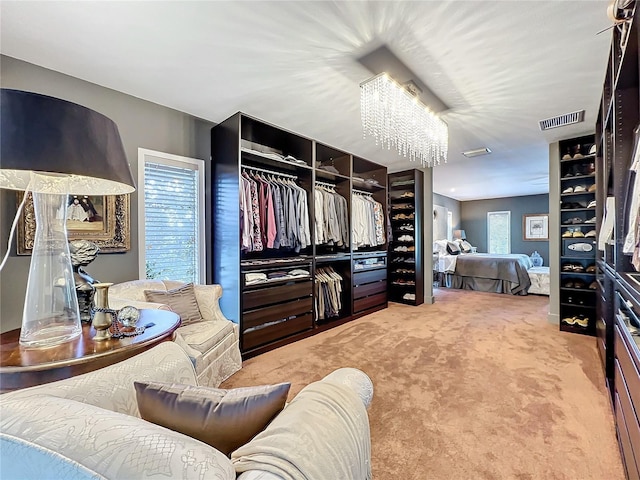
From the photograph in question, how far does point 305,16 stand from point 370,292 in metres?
3.39

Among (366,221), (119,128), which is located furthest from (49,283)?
(366,221)

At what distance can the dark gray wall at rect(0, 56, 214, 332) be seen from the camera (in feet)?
6.18

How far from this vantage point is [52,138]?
924 mm

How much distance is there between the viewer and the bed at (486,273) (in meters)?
5.49

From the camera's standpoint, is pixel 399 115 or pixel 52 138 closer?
pixel 52 138

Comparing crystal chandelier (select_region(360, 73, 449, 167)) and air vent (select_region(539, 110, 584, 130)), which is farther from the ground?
air vent (select_region(539, 110, 584, 130))

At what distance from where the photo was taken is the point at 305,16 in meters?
1.55

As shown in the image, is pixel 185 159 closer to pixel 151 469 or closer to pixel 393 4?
pixel 393 4

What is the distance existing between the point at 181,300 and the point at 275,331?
1.04 meters

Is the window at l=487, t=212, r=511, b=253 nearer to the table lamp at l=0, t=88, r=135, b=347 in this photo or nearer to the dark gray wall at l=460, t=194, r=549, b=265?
the dark gray wall at l=460, t=194, r=549, b=265

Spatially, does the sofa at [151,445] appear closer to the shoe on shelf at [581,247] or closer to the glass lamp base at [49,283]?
the glass lamp base at [49,283]

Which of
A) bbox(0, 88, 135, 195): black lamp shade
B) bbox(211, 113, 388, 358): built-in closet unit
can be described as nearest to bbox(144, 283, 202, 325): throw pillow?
bbox(211, 113, 388, 358): built-in closet unit

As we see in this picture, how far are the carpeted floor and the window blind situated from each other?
1.16 metres

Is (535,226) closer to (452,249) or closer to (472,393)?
(452,249)
